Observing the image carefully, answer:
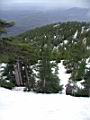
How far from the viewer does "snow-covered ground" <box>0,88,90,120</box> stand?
16.9m

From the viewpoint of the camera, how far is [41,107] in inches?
741

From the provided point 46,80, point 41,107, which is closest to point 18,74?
point 46,80

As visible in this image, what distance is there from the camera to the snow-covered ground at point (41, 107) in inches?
666

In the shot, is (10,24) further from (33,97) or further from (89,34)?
(89,34)

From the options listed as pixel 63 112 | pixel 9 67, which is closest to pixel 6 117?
pixel 63 112

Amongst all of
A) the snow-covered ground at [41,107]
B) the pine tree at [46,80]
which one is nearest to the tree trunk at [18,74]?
the pine tree at [46,80]

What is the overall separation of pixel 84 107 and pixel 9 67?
76.2 ft

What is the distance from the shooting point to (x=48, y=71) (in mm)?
30828

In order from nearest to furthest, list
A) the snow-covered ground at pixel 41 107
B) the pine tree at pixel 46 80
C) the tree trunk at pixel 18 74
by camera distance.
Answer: the snow-covered ground at pixel 41 107 → the pine tree at pixel 46 80 → the tree trunk at pixel 18 74

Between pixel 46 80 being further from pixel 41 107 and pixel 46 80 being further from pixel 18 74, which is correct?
pixel 41 107

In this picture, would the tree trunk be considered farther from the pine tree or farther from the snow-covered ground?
the snow-covered ground

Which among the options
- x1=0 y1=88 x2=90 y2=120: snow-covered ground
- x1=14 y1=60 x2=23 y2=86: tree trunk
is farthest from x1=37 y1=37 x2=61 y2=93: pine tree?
x1=14 y1=60 x2=23 y2=86: tree trunk

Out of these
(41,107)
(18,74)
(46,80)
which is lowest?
(41,107)

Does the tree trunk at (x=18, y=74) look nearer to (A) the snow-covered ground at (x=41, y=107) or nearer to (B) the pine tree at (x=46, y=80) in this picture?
(B) the pine tree at (x=46, y=80)
